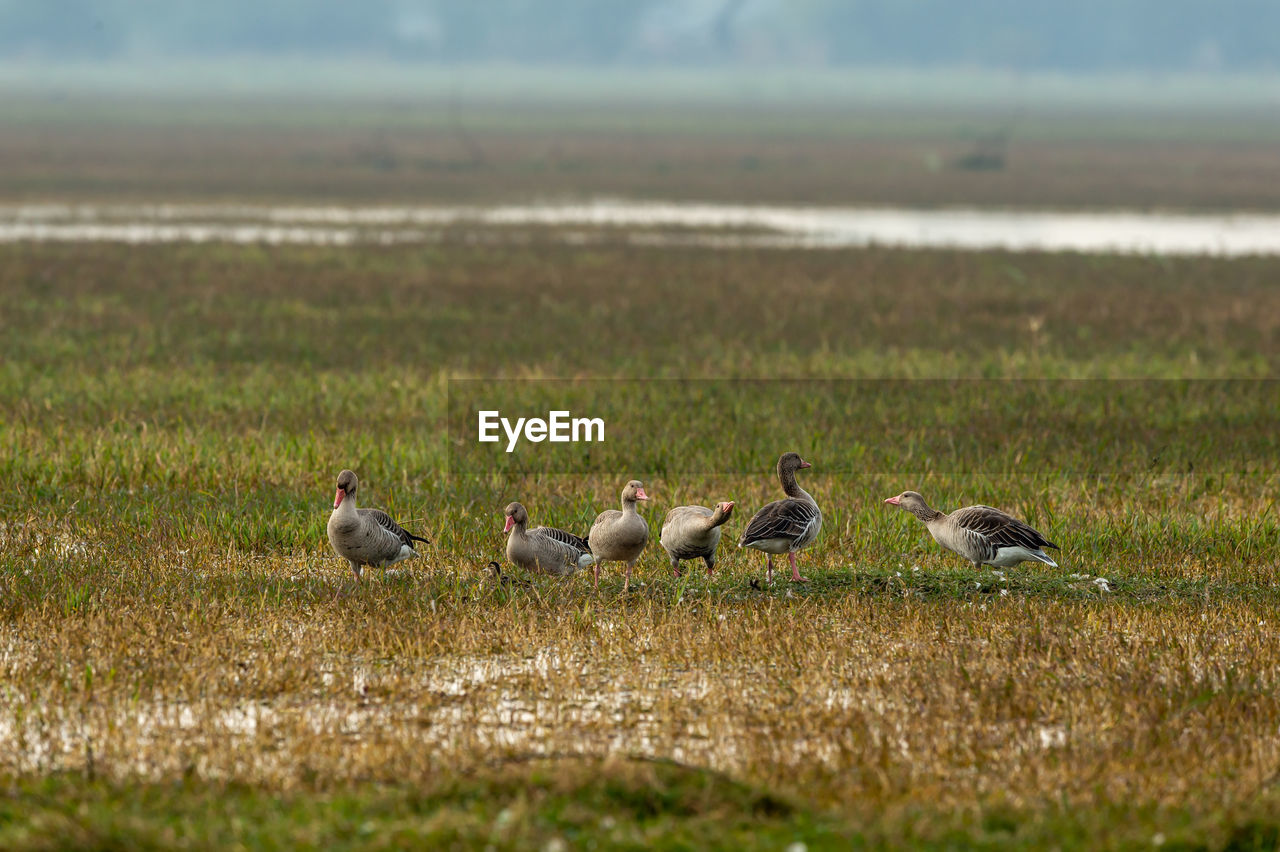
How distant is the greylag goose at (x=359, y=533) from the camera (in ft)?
37.6

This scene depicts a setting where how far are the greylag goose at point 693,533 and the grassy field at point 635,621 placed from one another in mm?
276

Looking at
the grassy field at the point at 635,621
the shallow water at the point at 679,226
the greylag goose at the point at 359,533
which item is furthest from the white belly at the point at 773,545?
the shallow water at the point at 679,226

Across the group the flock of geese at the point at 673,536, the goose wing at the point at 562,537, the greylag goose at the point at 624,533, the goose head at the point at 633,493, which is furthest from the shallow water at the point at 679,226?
the goose head at the point at 633,493

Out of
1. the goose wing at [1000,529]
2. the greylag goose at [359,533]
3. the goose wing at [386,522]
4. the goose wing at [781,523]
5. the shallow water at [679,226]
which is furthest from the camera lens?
the shallow water at [679,226]

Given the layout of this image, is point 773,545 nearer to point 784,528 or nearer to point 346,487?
point 784,528

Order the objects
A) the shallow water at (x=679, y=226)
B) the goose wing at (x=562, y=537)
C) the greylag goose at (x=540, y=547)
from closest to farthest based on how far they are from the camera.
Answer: the greylag goose at (x=540, y=547)
the goose wing at (x=562, y=537)
the shallow water at (x=679, y=226)

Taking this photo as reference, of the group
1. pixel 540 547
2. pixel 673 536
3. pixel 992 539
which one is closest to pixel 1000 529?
pixel 992 539

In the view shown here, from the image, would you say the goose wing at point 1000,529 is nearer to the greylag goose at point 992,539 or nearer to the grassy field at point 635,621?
the greylag goose at point 992,539

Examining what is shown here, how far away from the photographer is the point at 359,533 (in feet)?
37.9

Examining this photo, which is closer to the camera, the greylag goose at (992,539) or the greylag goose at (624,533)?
the greylag goose at (624,533)

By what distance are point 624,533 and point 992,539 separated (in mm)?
2732

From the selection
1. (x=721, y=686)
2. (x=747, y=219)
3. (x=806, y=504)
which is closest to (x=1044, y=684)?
(x=721, y=686)

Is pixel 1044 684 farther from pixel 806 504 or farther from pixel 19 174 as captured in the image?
pixel 19 174

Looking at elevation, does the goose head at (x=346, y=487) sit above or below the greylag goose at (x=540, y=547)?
above
